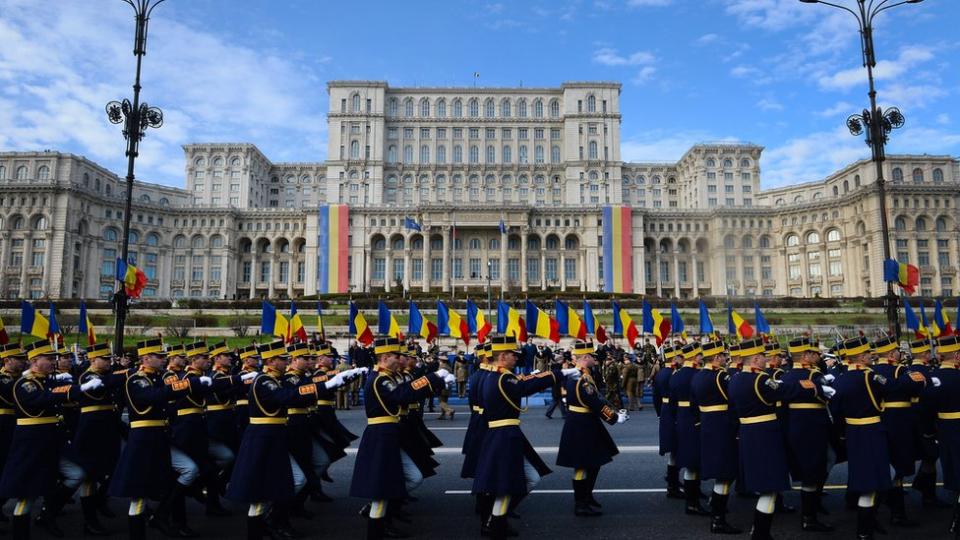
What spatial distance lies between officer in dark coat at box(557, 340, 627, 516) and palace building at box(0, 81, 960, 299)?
2564 inches

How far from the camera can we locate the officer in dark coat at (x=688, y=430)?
8.28 meters

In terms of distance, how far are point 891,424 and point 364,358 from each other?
45.1 ft

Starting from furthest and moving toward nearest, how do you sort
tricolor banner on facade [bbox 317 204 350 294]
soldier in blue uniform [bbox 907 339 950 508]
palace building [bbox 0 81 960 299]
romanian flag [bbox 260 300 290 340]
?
tricolor banner on facade [bbox 317 204 350 294]
palace building [bbox 0 81 960 299]
romanian flag [bbox 260 300 290 340]
soldier in blue uniform [bbox 907 339 950 508]

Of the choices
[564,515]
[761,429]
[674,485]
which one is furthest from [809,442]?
[564,515]

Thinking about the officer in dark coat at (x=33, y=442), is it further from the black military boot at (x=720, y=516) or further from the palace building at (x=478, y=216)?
the palace building at (x=478, y=216)

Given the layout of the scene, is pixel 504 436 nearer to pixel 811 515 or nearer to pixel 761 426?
pixel 761 426

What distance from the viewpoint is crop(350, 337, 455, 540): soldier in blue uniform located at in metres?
6.77

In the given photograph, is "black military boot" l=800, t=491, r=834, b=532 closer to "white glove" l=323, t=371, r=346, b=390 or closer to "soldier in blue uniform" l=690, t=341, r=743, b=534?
"soldier in blue uniform" l=690, t=341, r=743, b=534

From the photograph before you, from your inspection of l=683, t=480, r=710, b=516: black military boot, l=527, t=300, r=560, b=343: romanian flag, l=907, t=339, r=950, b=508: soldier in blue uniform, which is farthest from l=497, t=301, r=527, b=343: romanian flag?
l=907, t=339, r=950, b=508: soldier in blue uniform

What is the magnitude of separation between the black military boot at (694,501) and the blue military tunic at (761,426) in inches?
42.1

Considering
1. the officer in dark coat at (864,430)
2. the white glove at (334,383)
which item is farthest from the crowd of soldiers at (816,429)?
the white glove at (334,383)

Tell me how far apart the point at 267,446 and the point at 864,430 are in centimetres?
676

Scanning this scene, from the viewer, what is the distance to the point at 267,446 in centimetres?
693

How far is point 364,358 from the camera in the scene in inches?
737
